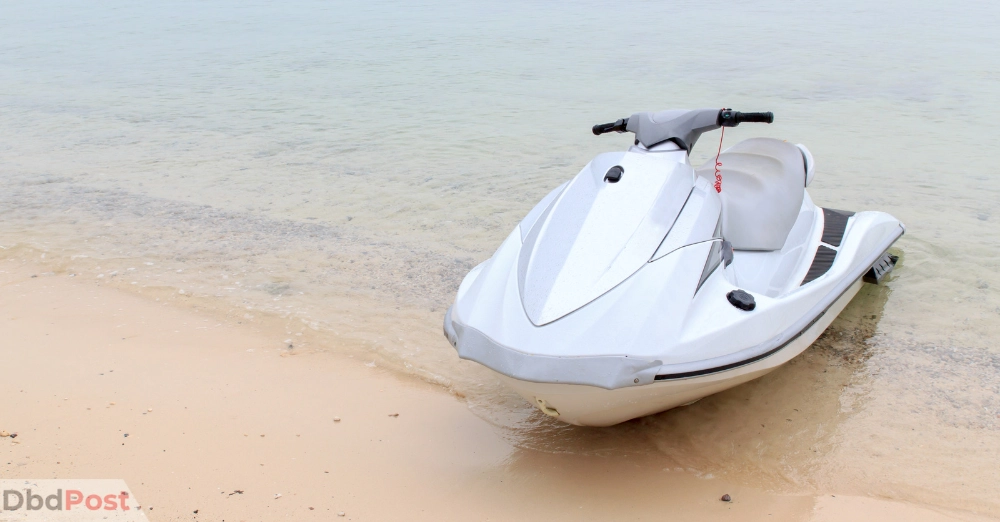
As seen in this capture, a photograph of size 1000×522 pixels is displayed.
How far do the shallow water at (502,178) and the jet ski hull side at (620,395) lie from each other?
0.40 meters

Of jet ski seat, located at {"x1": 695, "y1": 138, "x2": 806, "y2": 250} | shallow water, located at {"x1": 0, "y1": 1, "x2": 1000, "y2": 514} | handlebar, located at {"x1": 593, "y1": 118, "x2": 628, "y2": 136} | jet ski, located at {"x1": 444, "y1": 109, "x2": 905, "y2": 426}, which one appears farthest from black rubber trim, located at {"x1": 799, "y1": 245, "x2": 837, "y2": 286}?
handlebar, located at {"x1": 593, "y1": 118, "x2": 628, "y2": 136}

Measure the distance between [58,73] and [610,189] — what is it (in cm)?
1299

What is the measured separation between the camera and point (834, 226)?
3.99 metres

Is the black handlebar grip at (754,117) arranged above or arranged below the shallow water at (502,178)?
above

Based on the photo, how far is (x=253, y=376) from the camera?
3.65 m

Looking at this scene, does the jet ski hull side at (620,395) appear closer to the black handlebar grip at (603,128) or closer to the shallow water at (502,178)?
the shallow water at (502,178)

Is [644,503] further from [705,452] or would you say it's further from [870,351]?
[870,351]

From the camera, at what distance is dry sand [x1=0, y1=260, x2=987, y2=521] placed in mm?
2758

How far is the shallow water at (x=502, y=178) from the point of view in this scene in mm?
3328

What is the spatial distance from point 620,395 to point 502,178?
4.52m

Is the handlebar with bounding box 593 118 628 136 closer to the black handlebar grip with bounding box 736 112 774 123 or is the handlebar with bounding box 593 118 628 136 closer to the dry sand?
the black handlebar grip with bounding box 736 112 774 123

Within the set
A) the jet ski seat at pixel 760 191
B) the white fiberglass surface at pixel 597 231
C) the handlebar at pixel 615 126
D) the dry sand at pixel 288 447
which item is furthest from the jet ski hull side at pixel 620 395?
the handlebar at pixel 615 126

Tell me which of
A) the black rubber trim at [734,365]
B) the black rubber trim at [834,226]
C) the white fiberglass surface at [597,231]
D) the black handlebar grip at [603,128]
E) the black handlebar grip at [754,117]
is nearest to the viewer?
the black rubber trim at [734,365]

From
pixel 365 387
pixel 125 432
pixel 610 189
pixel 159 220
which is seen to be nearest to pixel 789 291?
pixel 610 189
